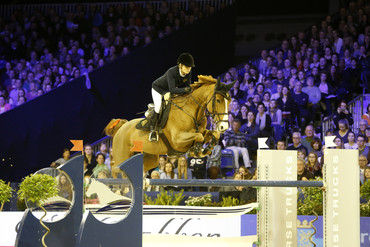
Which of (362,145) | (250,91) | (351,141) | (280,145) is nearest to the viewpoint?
(362,145)

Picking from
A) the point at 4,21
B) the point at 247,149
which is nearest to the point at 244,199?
the point at 247,149

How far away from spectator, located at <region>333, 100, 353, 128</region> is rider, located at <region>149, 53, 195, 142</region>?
3.71 meters

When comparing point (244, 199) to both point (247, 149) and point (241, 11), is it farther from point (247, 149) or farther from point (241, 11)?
point (241, 11)

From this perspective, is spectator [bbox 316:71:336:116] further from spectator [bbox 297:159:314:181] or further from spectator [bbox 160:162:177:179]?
spectator [bbox 160:162:177:179]

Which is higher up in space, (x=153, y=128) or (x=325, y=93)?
(x=325, y=93)

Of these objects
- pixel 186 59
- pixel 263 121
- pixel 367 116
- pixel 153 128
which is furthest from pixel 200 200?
pixel 367 116

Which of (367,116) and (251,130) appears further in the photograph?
(251,130)

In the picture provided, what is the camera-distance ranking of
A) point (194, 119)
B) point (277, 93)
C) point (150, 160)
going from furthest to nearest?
point (277, 93), point (150, 160), point (194, 119)

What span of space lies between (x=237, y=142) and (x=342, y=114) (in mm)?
1713

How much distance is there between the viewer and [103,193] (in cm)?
A: 353

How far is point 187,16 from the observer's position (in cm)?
1332

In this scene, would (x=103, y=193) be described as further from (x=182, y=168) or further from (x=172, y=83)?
(x=182, y=168)

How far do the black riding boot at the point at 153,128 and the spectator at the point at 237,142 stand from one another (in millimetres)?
2865

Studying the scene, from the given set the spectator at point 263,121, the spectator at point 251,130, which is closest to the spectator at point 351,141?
the spectator at point 263,121
